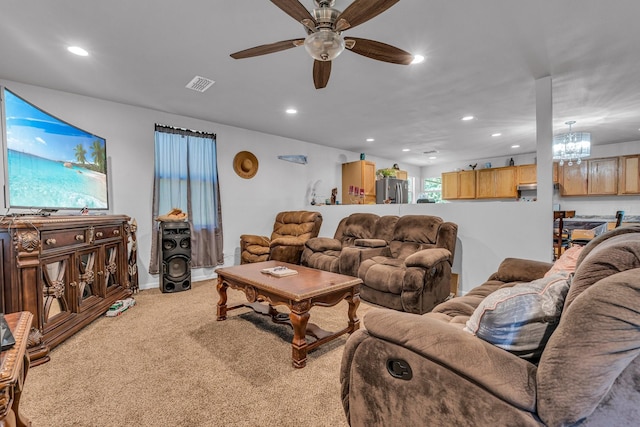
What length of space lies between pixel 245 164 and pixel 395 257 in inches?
→ 113

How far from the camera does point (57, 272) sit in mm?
2301

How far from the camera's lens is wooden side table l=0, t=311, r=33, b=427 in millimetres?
772

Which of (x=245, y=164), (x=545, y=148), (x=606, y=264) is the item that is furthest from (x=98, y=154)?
(x=545, y=148)

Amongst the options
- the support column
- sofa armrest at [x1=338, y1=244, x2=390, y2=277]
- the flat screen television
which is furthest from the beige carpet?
the support column

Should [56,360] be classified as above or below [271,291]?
below

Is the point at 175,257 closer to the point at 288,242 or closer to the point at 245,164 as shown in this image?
the point at 288,242

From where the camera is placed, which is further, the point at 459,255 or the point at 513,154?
the point at 513,154

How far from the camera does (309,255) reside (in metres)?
4.04

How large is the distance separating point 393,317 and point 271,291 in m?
1.17

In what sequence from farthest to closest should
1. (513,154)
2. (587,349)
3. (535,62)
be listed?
(513,154), (535,62), (587,349)

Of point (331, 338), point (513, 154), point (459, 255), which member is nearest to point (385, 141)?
point (459, 255)

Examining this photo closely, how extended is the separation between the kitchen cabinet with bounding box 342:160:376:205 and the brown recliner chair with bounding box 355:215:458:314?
2.53 m

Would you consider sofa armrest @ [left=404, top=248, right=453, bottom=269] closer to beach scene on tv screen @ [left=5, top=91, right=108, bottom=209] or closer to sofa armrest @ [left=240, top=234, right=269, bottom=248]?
sofa armrest @ [left=240, top=234, right=269, bottom=248]

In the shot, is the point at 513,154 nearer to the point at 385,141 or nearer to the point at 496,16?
the point at 385,141
